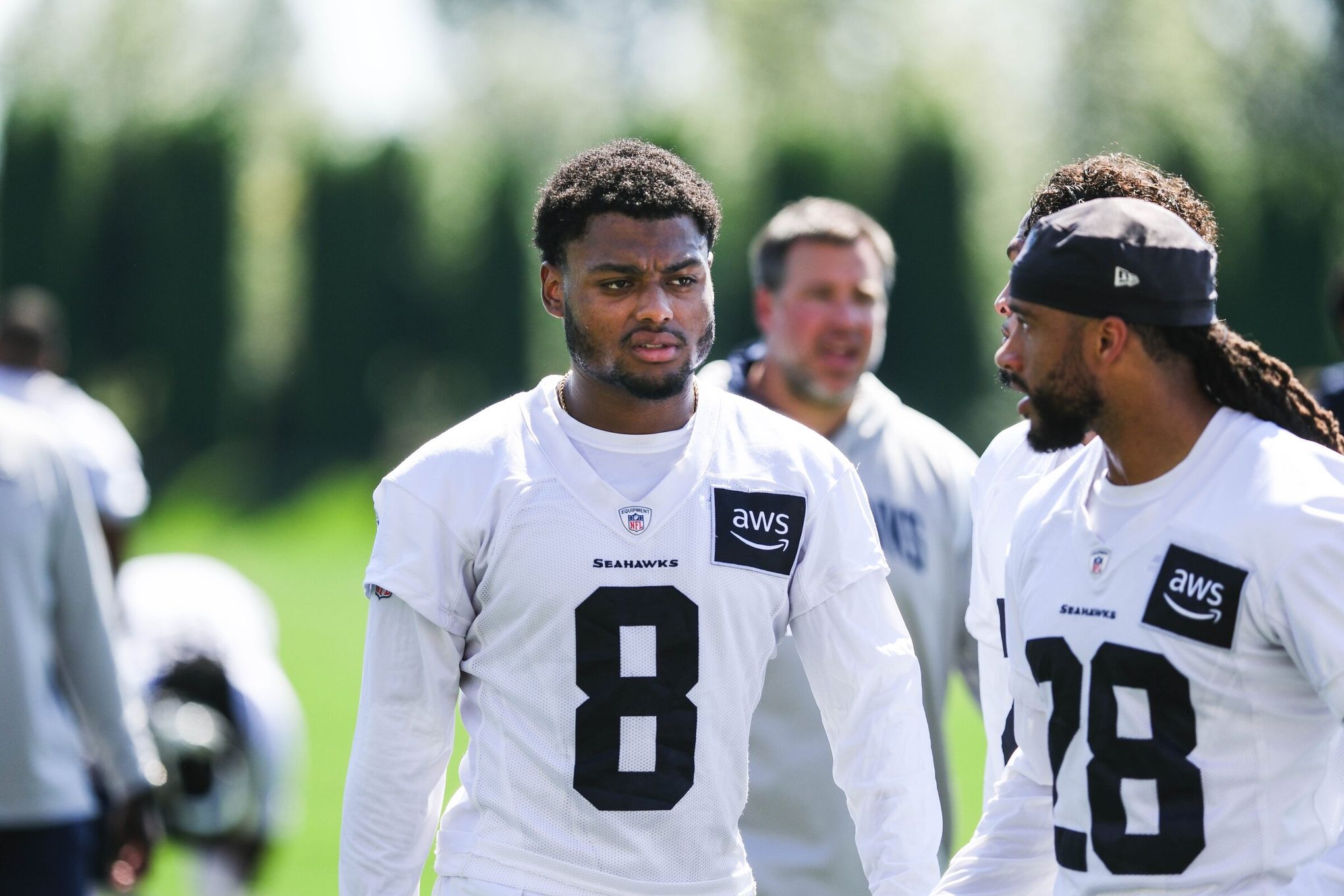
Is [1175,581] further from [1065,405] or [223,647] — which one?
[223,647]

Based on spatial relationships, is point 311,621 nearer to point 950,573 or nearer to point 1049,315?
point 950,573

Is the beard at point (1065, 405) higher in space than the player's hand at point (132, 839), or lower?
higher

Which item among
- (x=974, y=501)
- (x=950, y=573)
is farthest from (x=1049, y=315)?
(x=950, y=573)

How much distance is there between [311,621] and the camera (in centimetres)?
1559

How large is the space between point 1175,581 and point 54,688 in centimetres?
299

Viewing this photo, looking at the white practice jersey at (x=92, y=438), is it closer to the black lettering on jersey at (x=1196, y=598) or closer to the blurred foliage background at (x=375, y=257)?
the black lettering on jersey at (x=1196, y=598)

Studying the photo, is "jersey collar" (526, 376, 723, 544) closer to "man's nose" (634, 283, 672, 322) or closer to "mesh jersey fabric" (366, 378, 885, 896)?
"mesh jersey fabric" (366, 378, 885, 896)

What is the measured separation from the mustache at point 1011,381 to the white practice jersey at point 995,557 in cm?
55

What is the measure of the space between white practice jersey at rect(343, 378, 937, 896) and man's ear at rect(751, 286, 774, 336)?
2017 millimetres

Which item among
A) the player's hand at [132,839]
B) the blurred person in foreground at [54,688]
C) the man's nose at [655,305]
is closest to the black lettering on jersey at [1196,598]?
the man's nose at [655,305]

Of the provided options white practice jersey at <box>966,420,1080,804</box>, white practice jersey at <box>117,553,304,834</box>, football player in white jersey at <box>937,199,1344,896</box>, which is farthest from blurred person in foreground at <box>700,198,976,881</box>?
white practice jersey at <box>117,553,304,834</box>

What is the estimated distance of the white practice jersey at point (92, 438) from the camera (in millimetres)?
7160

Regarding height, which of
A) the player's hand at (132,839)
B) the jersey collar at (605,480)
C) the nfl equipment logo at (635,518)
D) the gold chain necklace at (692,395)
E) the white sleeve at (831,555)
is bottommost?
the player's hand at (132,839)

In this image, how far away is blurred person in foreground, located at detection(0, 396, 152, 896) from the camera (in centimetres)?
441
